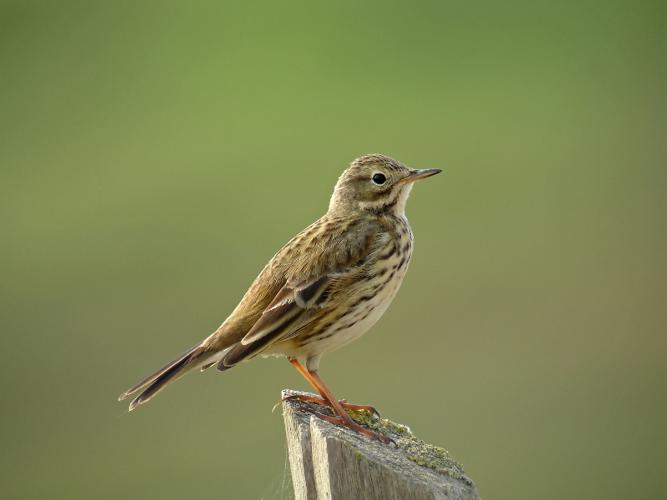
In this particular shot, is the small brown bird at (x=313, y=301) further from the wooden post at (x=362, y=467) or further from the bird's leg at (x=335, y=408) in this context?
the wooden post at (x=362, y=467)

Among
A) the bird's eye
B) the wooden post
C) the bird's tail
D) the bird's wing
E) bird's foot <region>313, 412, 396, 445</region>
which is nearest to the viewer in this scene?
the wooden post

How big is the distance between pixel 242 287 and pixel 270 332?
10.3 meters

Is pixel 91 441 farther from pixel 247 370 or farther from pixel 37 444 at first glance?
pixel 247 370

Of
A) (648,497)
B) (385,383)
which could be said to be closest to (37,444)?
(385,383)

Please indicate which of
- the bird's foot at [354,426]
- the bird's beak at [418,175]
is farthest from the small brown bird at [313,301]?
the bird's beak at [418,175]

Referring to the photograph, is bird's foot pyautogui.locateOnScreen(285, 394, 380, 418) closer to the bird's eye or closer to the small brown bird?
the small brown bird

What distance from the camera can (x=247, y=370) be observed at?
635 inches

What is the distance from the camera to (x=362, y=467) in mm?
5016

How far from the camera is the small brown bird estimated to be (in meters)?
6.88

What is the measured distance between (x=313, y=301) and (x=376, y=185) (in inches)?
55.1

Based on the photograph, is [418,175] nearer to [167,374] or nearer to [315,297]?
[315,297]

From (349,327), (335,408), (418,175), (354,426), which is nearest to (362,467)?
(354,426)

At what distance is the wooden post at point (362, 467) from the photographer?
16.3 feet

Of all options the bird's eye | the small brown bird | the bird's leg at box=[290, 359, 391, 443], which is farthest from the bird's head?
the bird's leg at box=[290, 359, 391, 443]
